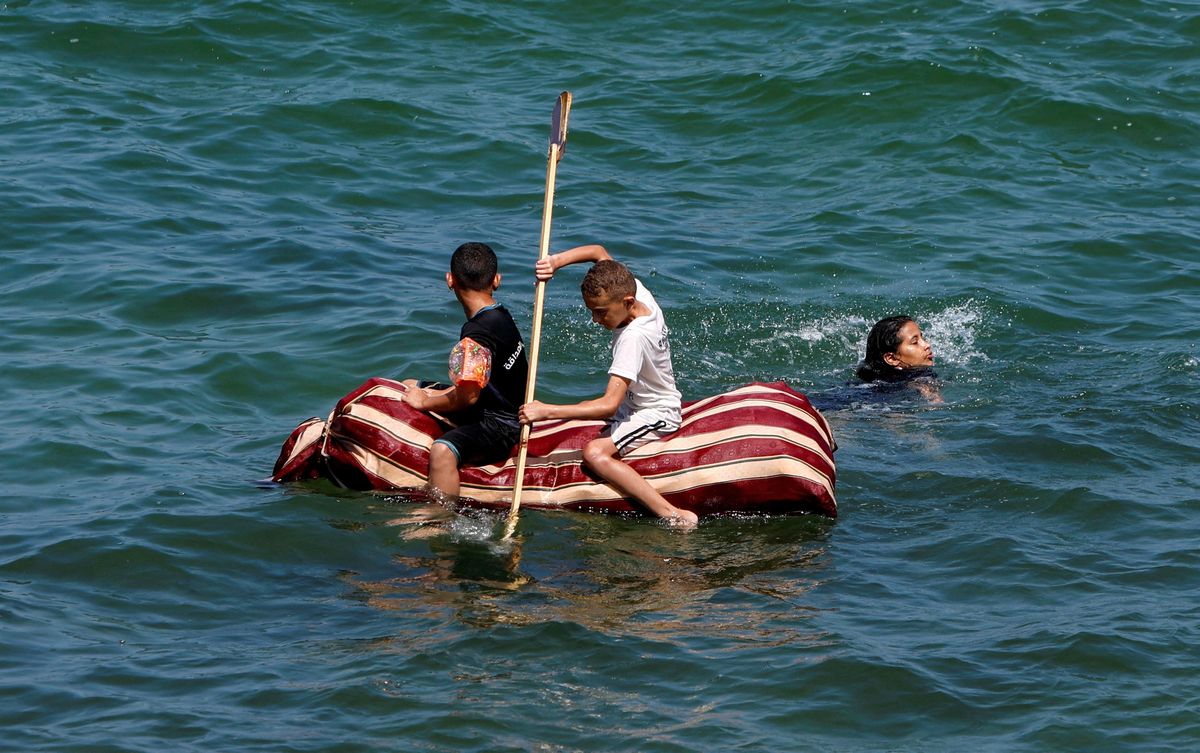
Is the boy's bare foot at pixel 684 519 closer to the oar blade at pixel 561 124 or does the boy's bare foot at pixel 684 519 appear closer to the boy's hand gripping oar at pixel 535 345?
the boy's hand gripping oar at pixel 535 345

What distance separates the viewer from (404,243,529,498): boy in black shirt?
8.27 metres

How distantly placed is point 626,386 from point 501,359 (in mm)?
801

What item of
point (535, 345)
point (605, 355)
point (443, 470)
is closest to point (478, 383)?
point (535, 345)

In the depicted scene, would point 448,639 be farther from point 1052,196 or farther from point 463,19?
point 463,19

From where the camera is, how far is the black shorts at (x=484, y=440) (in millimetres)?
8500

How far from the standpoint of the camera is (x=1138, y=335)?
39.4ft

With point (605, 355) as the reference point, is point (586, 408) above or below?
above

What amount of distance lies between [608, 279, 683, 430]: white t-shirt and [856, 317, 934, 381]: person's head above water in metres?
2.94

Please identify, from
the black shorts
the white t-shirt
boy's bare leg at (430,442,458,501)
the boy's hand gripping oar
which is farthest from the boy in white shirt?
boy's bare leg at (430,442,458,501)

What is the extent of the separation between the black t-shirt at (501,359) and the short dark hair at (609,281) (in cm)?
64

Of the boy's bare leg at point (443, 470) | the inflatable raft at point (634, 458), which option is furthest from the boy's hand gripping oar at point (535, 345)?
the boy's bare leg at point (443, 470)

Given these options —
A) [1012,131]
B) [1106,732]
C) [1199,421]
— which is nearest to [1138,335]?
[1199,421]

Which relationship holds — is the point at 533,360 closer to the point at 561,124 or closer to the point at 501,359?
the point at 501,359

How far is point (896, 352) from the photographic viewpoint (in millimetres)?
11055
